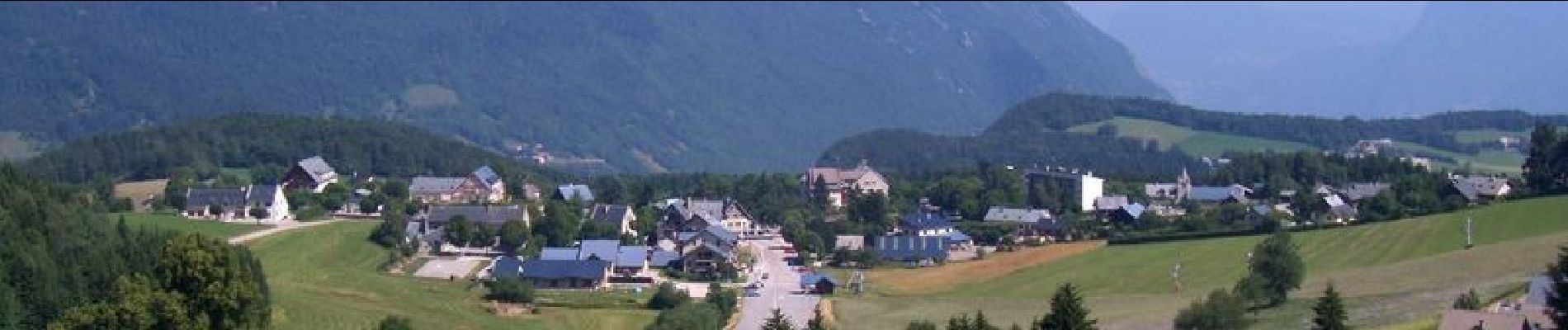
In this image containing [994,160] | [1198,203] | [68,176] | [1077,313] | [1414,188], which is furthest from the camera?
[994,160]

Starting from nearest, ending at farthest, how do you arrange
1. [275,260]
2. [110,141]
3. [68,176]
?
[275,260], [68,176], [110,141]

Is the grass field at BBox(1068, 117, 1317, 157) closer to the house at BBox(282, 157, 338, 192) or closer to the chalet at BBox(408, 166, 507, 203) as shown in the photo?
the chalet at BBox(408, 166, 507, 203)

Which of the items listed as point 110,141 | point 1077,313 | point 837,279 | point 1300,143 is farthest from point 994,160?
point 1077,313

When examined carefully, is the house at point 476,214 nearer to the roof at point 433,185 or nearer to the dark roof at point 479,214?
the dark roof at point 479,214

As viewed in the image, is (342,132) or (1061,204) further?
(342,132)

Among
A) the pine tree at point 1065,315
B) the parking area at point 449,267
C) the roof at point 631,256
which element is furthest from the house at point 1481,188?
the pine tree at point 1065,315

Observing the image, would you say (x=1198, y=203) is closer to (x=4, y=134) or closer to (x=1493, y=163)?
(x=1493, y=163)
